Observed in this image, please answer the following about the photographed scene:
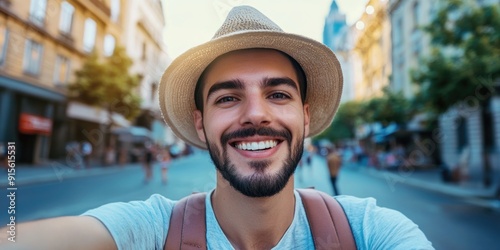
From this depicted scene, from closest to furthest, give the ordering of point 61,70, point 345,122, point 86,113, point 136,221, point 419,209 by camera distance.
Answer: point 136,221 → point 419,209 → point 61,70 → point 86,113 → point 345,122

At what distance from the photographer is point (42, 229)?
94 centimetres

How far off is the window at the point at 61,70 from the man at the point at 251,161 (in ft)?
49.0

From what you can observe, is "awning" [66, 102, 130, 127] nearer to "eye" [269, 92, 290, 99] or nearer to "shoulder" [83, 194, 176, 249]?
"shoulder" [83, 194, 176, 249]

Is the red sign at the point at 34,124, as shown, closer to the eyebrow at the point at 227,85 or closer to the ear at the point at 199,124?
the ear at the point at 199,124

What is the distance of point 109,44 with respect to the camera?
39.9 ft

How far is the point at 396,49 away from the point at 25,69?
74.7ft

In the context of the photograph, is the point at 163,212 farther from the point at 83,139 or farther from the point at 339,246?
the point at 83,139

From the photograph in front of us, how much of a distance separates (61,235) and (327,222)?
94 cm

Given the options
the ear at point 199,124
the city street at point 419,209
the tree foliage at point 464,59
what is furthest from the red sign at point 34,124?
the tree foliage at point 464,59

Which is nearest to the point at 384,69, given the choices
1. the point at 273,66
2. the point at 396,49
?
the point at 396,49

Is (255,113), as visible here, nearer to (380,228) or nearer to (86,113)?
(380,228)

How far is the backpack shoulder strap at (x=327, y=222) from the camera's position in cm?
117

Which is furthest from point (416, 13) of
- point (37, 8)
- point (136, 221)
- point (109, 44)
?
point (136, 221)

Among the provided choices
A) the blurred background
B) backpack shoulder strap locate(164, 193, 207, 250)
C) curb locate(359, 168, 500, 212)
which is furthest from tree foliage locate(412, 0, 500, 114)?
backpack shoulder strap locate(164, 193, 207, 250)
